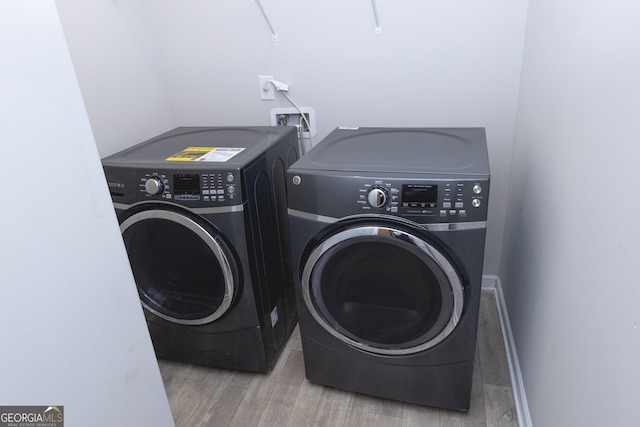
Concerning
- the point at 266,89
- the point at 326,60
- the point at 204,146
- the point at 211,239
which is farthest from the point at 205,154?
the point at 326,60

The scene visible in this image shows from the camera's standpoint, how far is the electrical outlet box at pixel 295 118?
198 cm

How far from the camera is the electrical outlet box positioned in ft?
6.50

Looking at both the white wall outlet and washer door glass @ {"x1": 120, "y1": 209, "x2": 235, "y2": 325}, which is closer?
washer door glass @ {"x1": 120, "y1": 209, "x2": 235, "y2": 325}

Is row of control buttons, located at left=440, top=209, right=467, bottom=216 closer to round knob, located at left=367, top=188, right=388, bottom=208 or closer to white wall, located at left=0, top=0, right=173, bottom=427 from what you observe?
round knob, located at left=367, top=188, right=388, bottom=208

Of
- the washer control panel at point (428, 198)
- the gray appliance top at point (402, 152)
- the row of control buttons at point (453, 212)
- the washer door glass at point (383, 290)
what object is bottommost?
the washer door glass at point (383, 290)

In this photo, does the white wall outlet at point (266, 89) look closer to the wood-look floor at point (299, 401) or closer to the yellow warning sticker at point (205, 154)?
the yellow warning sticker at point (205, 154)

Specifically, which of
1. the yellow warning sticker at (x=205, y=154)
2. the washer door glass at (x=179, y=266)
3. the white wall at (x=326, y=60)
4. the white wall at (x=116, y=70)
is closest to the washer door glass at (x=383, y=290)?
the washer door glass at (x=179, y=266)

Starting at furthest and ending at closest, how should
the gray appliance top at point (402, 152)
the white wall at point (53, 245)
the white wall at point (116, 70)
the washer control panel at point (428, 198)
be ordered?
the white wall at point (116, 70)
the gray appliance top at point (402, 152)
the washer control panel at point (428, 198)
the white wall at point (53, 245)

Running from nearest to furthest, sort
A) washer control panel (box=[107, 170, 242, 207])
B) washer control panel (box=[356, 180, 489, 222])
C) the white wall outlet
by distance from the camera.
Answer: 1. washer control panel (box=[356, 180, 489, 222])
2. washer control panel (box=[107, 170, 242, 207])
3. the white wall outlet

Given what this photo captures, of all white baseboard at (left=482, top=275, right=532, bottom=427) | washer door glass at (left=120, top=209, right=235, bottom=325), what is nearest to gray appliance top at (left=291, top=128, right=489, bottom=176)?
washer door glass at (left=120, top=209, right=235, bottom=325)

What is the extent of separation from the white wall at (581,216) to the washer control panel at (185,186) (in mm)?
948

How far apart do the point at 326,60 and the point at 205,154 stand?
0.72m

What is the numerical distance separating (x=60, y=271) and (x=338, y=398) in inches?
44.6

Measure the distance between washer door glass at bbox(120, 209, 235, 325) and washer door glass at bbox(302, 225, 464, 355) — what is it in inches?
Result: 13.6
